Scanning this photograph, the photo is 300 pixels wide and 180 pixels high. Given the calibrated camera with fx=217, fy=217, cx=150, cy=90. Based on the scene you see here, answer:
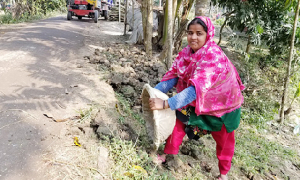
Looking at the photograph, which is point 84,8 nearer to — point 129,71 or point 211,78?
point 129,71

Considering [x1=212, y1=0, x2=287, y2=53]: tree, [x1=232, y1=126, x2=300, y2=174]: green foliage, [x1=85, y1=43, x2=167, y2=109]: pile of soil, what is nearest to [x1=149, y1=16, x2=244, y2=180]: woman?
[x1=232, y1=126, x2=300, y2=174]: green foliage

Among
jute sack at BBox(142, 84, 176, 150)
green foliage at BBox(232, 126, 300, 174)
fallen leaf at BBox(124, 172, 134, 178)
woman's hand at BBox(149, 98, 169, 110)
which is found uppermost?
woman's hand at BBox(149, 98, 169, 110)

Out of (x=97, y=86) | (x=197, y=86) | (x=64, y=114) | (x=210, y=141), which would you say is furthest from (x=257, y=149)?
(x=64, y=114)

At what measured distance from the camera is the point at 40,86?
2.88 m

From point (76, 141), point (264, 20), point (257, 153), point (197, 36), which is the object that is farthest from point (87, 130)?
point (264, 20)

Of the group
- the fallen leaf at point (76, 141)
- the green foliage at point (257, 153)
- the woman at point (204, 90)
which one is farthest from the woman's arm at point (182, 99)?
the green foliage at point (257, 153)

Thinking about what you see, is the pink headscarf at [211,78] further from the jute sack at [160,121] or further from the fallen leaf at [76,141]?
the fallen leaf at [76,141]

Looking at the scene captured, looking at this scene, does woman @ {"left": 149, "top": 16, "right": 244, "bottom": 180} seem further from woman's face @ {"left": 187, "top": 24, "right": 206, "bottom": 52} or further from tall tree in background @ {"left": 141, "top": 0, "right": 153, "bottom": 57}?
tall tree in background @ {"left": 141, "top": 0, "right": 153, "bottom": 57}

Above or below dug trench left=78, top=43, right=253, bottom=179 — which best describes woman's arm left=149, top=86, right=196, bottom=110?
above

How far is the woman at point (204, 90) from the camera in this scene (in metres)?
1.66

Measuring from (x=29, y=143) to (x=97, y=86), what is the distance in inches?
54.1

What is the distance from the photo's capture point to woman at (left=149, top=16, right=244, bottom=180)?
1.66 metres

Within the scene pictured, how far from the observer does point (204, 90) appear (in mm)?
1629

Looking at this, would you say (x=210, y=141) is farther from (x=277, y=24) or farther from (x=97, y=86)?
(x=277, y=24)
